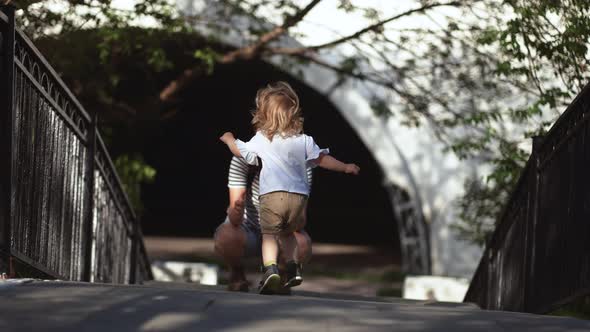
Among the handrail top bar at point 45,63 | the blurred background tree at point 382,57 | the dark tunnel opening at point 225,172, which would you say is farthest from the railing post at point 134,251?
the dark tunnel opening at point 225,172

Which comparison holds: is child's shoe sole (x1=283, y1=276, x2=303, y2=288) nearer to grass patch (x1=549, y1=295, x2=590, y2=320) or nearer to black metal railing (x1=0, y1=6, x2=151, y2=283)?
black metal railing (x1=0, y1=6, x2=151, y2=283)

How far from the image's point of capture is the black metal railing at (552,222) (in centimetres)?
506

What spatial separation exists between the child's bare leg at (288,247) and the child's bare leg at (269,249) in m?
0.13

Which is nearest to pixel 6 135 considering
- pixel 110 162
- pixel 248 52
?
pixel 110 162

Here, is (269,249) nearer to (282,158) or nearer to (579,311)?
(282,158)

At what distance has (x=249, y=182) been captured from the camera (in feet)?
20.4

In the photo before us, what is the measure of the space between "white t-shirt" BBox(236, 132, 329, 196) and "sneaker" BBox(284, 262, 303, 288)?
412 millimetres

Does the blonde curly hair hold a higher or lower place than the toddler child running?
higher

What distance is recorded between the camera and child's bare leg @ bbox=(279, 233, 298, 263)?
233 inches

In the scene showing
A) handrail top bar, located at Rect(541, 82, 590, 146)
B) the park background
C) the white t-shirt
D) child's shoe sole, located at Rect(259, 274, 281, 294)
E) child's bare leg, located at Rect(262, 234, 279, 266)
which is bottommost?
child's shoe sole, located at Rect(259, 274, 281, 294)

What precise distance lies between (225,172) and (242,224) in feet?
93.9

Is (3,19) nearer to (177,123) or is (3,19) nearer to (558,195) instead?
(558,195)

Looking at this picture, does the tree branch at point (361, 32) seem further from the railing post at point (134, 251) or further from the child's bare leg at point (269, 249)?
the child's bare leg at point (269, 249)

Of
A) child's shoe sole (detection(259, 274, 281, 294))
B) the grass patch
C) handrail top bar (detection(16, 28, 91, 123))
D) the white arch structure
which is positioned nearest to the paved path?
child's shoe sole (detection(259, 274, 281, 294))
